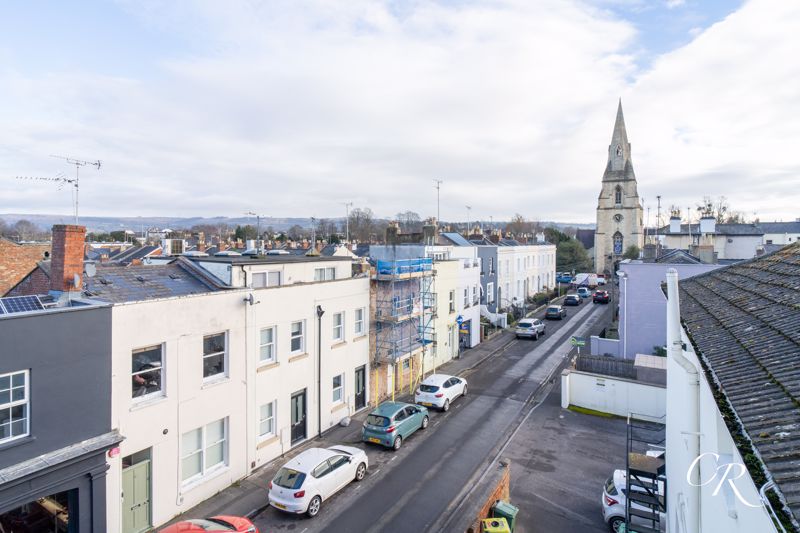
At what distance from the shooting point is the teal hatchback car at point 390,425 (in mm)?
18219

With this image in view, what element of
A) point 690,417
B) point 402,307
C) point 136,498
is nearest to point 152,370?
point 136,498

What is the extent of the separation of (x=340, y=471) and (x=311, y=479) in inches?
52.8

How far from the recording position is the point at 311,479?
13.9 metres

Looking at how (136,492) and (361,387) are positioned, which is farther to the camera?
(361,387)

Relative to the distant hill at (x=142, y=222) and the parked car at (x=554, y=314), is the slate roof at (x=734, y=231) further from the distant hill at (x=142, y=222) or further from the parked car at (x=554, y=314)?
the distant hill at (x=142, y=222)

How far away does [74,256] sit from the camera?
13.3 metres

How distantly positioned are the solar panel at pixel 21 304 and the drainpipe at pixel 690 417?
46.3ft

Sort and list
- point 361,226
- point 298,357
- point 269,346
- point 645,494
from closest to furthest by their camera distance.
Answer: point 645,494 → point 269,346 → point 298,357 → point 361,226

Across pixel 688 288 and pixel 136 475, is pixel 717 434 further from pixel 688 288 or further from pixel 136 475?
pixel 136 475

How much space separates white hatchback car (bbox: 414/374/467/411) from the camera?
22.3 meters

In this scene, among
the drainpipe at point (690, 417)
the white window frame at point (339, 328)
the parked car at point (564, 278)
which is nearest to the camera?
the drainpipe at point (690, 417)

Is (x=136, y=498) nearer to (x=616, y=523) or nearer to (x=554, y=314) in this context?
(x=616, y=523)

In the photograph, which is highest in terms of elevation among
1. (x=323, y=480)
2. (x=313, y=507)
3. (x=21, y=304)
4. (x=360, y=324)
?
(x=21, y=304)

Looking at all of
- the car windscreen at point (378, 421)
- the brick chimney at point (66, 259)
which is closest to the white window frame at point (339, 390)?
the car windscreen at point (378, 421)
